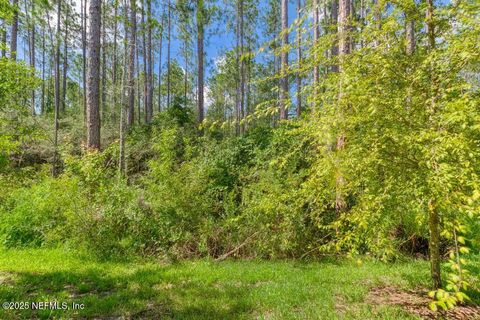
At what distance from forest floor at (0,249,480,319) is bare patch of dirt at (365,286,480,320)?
0.01m

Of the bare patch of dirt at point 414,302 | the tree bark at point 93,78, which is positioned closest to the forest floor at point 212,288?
the bare patch of dirt at point 414,302

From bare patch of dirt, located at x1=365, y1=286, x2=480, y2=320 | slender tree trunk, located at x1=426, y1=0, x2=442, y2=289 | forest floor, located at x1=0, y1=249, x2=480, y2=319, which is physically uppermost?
slender tree trunk, located at x1=426, y1=0, x2=442, y2=289

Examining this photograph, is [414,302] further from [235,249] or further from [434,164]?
[235,249]

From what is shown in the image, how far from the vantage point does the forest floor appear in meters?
3.02

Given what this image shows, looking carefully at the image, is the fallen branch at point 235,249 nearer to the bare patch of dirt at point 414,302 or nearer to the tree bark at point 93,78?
the bare patch of dirt at point 414,302

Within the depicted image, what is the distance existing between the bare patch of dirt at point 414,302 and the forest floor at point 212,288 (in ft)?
0.04

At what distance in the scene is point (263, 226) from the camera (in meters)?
5.15

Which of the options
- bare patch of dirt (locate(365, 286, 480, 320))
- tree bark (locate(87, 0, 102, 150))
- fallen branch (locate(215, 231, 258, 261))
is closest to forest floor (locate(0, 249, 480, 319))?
bare patch of dirt (locate(365, 286, 480, 320))

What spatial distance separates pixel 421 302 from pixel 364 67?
2.61 metres

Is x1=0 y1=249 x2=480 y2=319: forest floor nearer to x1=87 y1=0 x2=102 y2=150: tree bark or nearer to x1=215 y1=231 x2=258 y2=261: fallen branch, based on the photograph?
x1=215 y1=231 x2=258 y2=261: fallen branch

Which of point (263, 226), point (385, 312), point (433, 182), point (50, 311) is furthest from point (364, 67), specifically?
point (50, 311)

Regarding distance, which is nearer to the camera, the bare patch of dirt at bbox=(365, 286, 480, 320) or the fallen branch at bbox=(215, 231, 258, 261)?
the bare patch of dirt at bbox=(365, 286, 480, 320)

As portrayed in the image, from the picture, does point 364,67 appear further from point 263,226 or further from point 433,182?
point 263,226

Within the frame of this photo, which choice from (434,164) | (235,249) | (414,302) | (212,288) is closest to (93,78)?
(235,249)
